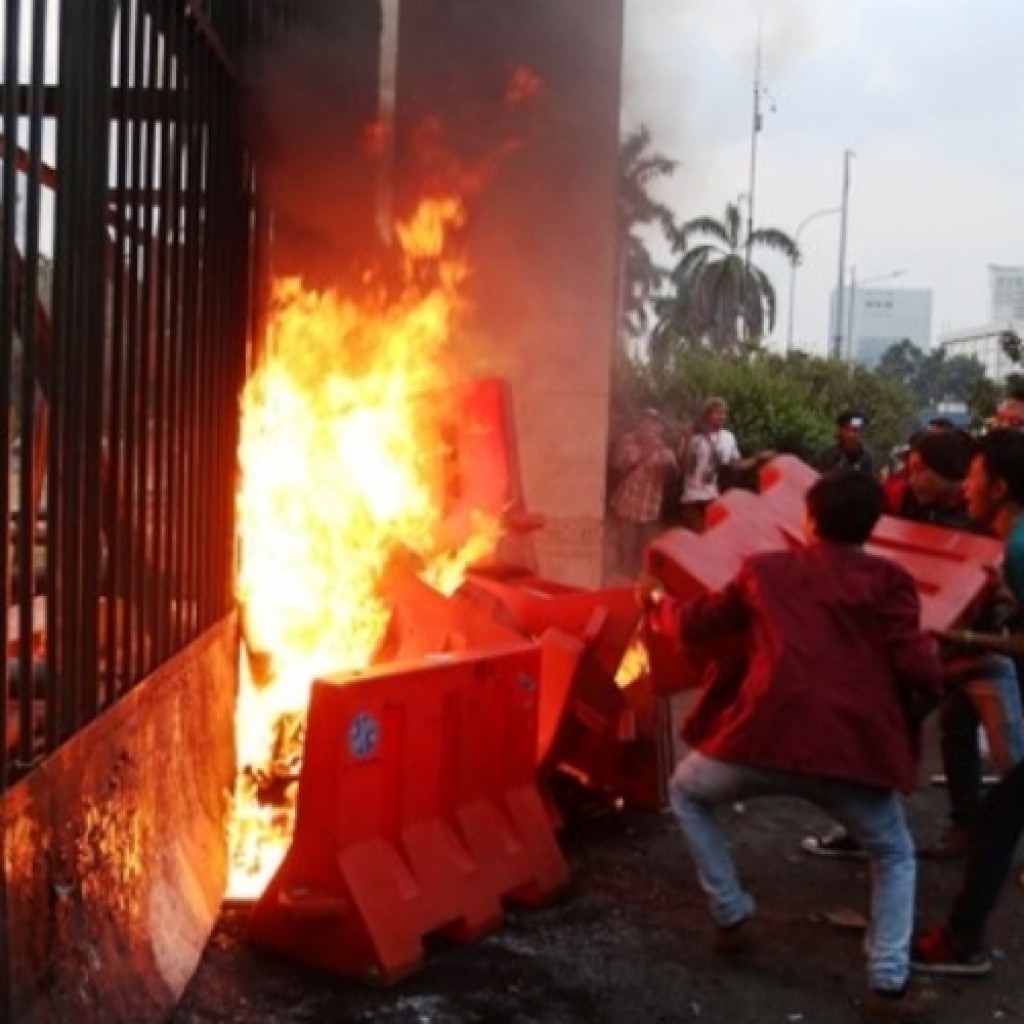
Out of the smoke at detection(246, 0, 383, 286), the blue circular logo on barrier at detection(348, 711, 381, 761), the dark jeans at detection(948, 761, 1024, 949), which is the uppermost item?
the smoke at detection(246, 0, 383, 286)

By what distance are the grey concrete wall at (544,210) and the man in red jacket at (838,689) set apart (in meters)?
5.60

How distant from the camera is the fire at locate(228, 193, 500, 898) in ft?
19.8

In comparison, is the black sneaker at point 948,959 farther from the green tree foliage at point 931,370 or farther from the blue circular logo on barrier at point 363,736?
the green tree foliage at point 931,370

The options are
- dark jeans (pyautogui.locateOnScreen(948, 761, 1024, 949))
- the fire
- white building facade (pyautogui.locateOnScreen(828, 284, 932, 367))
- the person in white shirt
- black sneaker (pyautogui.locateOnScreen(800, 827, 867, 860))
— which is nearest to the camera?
dark jeans (pyautogui.locateOnScreen(948, 761, 1024, 949))

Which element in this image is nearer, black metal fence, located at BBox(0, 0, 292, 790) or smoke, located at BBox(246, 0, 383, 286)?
black metal fence, located at BBox(0, 0, 292, 790)

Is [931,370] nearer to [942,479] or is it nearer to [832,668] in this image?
[942,479]

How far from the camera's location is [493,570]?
6.48 m

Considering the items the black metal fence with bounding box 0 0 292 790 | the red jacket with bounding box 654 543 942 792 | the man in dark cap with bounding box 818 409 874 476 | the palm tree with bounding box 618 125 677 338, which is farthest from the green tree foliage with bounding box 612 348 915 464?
the red jacket with bounding box 654 543 942 792

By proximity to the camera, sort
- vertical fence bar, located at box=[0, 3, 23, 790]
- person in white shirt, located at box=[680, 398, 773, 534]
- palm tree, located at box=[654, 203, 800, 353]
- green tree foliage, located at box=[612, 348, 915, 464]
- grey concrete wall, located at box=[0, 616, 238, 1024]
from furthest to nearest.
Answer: palm tree, located at box=[654, 203, 800, 353]
green tree foliage, located at box=[612, 348, 915, 464]
person in white shirt, located at box=[680, 398, 773, 534]
grey concrete wall, located at box=[0, 616, 238, 1024]
vertical fence bar, located at box=[0, 3, 23, 790]

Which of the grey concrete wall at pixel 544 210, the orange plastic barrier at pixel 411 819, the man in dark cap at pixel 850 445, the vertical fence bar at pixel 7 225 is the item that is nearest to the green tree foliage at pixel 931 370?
the man in dark cap at pixel 850 445

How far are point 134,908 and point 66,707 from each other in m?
0.76

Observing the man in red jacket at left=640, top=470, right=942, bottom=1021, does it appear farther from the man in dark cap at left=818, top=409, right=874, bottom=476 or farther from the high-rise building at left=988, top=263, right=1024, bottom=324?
the high-rise building at left=988, top=263, right=1024, bottom=324

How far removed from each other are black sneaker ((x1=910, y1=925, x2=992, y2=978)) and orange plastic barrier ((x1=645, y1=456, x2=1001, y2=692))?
1.12 meters

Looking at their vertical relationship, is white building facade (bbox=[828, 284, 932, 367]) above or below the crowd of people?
above
